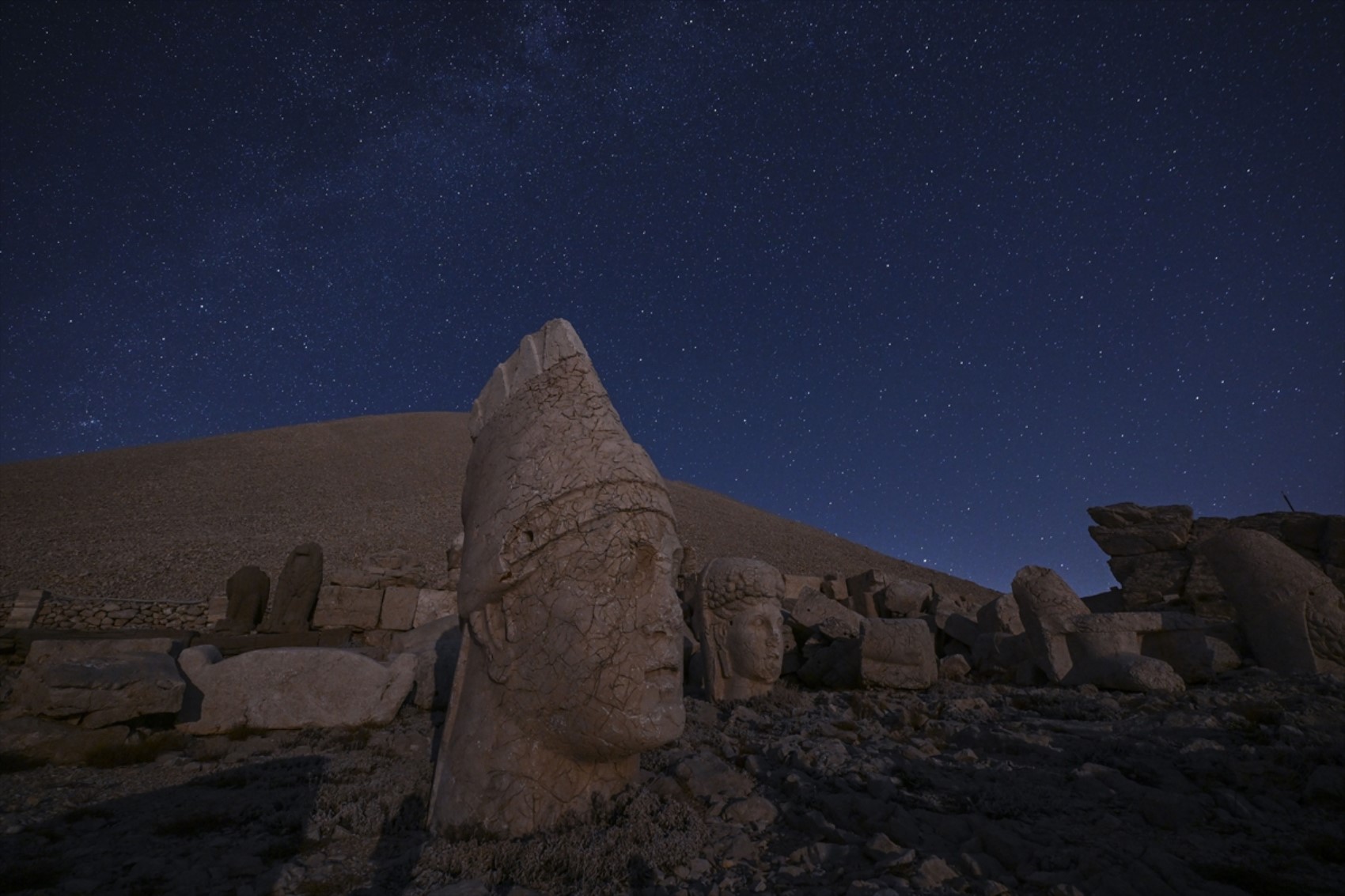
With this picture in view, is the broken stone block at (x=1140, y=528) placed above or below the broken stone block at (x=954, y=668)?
above

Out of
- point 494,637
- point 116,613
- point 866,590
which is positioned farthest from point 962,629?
point 116,613

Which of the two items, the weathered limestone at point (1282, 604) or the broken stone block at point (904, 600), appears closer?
the weathered limestone at point (1282, 604)

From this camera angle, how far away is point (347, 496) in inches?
1368

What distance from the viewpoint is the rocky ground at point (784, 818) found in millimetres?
2461

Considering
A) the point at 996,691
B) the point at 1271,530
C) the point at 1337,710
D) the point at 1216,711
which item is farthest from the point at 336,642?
the point at 1271,530

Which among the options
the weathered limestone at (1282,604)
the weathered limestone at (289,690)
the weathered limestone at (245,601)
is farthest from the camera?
the weathered limestone at (245,601)

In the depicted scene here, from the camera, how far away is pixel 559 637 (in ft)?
9.86

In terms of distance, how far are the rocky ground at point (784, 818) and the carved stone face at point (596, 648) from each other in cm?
44

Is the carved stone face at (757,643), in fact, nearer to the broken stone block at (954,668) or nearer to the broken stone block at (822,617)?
the broken stone block at (822,617)

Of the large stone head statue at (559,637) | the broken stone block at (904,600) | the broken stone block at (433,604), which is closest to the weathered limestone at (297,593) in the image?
the broken stone block at (433,604)

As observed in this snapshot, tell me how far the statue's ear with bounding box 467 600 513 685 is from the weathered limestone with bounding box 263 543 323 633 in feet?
33.8

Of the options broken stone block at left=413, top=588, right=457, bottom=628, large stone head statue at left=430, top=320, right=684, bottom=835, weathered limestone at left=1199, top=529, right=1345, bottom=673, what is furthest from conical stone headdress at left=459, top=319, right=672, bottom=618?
broken stone block at left=413, top=588, right=457, bottom=628

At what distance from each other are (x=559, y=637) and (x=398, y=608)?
9.91m

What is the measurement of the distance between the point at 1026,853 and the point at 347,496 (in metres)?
37.9
